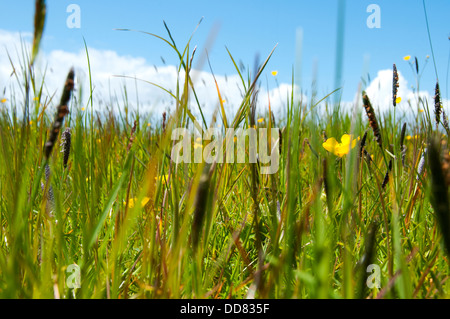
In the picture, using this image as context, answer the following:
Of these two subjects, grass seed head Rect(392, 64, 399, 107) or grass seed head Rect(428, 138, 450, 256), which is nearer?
grass seed head Rect(428, 138, 450, 256)

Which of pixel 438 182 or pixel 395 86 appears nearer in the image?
pixel 438 182

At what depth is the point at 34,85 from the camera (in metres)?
0.78

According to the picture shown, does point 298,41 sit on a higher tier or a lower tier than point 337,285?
higher

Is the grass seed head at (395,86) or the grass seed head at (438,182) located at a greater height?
the grass seed head at (395,86)

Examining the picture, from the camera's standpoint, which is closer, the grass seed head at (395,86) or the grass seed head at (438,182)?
the grass seed head at (438,182)

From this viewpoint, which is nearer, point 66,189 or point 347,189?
point 347,189

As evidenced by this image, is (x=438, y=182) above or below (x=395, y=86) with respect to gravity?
below

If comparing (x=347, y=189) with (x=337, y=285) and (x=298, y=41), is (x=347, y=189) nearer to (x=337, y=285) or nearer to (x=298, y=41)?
(x=298, y=41)

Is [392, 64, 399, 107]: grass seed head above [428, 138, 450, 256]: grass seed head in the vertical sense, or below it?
above

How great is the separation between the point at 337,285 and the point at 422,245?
241mm

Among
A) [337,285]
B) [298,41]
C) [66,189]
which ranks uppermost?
[298,41]
